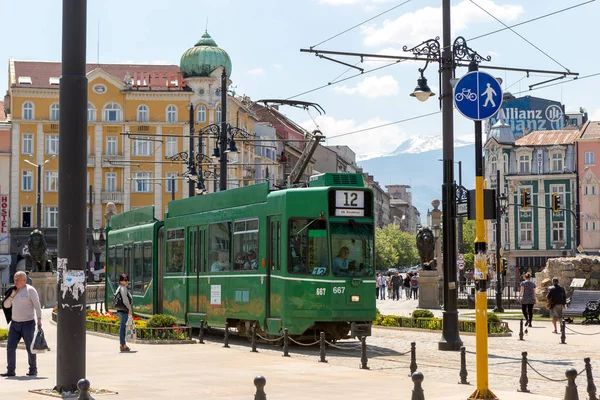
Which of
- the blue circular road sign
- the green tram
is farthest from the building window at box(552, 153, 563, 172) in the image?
the blue circular road sign

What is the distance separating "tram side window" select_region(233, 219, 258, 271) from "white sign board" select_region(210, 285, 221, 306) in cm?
113

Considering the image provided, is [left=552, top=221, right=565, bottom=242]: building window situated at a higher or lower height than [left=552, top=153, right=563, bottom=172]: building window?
lower

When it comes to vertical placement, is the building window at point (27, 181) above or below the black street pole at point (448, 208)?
above

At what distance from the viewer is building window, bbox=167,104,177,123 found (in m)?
84.7

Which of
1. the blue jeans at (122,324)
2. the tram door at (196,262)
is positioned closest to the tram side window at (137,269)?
the tram door at (196,262)

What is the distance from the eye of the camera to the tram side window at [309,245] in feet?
71.5

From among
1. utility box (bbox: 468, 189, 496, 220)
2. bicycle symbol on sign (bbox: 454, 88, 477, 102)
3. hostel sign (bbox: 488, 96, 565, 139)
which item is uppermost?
hostel sign (bbox: 488, 96, 565, 139)

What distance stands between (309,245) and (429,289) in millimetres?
24047

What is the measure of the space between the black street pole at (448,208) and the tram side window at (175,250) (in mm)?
8308

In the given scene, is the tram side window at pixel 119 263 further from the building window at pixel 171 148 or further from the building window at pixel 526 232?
the building window at pixel 526 232

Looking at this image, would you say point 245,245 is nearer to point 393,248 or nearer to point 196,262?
point 196,262

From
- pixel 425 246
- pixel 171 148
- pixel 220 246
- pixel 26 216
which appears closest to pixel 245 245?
pixel 220 246

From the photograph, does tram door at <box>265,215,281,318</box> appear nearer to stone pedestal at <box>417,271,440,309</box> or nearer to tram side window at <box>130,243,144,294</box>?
tram side window at <box>130,243,144,294</box>

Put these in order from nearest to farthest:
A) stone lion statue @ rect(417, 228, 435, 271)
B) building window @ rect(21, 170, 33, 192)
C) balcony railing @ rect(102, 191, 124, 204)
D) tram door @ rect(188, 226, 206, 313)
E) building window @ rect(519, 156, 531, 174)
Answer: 1. tram door @ rect(188, 226, 206, 313)
2. stone lion statue @ rect(417, 228, 435, 271)
3. building window @ rect(21, 170, 33, 192)
4. balcony railing @ rect(102, 191, 124, 204)
5. building window @ rect(519, 156, 531, 174)
